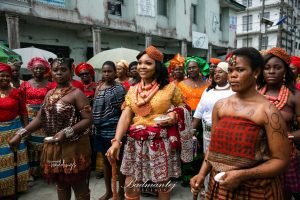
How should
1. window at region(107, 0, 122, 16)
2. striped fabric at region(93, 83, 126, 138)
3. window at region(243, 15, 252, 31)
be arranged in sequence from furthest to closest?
1. window at region(243, 15, 252, 31)
2. window at region(107, 0, 122, 16)
3. striped fabric at region(93, 83, 126, 138)

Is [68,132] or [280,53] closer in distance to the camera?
[280,53]

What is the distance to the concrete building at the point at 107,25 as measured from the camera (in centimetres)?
934

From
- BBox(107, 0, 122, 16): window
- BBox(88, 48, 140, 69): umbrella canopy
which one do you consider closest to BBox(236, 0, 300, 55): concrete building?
BBox(107, 0, 122, 16): window

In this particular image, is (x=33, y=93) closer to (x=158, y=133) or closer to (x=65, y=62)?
(x=65, y=62)

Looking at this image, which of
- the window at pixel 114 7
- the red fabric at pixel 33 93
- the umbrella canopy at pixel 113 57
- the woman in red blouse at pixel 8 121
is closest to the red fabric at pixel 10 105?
the woman in red blouse at pixel 8 121

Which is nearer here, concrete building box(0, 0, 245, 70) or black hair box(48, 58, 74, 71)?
black hair box(48, 58, 74, 71)

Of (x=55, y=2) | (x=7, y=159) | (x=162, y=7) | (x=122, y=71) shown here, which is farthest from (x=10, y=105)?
(x=162, y=7)

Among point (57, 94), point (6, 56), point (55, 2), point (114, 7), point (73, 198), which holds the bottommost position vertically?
point (73, 198)

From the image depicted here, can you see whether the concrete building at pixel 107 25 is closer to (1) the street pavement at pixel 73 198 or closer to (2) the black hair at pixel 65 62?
(1) the street pavement at pixel 73 198

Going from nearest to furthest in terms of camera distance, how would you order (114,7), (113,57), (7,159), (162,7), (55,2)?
(7,159) < (113,57) < (55,2) < (114,7) < (162,7)

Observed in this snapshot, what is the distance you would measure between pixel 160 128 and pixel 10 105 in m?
2.27

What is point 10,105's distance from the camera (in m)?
3.89

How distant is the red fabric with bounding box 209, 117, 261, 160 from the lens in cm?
179

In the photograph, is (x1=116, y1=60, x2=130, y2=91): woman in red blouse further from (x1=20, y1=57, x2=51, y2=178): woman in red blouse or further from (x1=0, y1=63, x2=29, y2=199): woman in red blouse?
(x1=0, y1=63, x2=29, y2=199): woman in red blouse
